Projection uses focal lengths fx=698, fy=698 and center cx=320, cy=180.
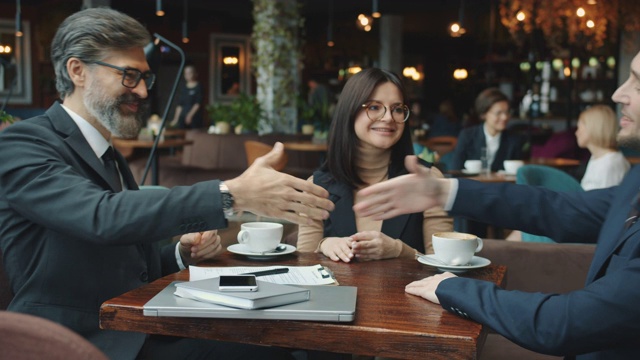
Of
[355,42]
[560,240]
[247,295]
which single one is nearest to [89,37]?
[247,295]

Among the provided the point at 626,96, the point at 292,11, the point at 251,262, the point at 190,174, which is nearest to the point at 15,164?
the point at 251,262

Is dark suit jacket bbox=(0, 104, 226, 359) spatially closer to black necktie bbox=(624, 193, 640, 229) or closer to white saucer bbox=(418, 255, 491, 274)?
white saucer bbox=(418, 255, 491, 274)

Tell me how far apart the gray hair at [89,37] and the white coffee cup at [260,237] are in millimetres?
667

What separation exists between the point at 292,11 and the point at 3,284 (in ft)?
27.9

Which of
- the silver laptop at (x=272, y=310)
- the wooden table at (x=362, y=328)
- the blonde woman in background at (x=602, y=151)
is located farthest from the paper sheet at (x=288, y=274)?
the blonde woman in background at (x=602, y=151)

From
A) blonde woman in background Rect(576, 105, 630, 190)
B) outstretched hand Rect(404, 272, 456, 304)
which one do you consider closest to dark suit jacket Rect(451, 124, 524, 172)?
blonde woman in background Rect(576, 105, 630, 190)

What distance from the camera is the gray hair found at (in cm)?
205

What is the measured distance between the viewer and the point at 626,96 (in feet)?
5.37

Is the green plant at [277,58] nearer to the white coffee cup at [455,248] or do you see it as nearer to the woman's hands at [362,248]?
the woman's hands at [362,248]

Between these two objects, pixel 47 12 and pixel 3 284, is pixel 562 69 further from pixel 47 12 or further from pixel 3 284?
pixel 3 284

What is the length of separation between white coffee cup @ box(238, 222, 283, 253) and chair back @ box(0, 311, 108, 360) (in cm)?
132

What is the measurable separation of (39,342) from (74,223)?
3.05ft

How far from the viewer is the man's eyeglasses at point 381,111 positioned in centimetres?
265

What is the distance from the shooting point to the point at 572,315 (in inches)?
55.4
